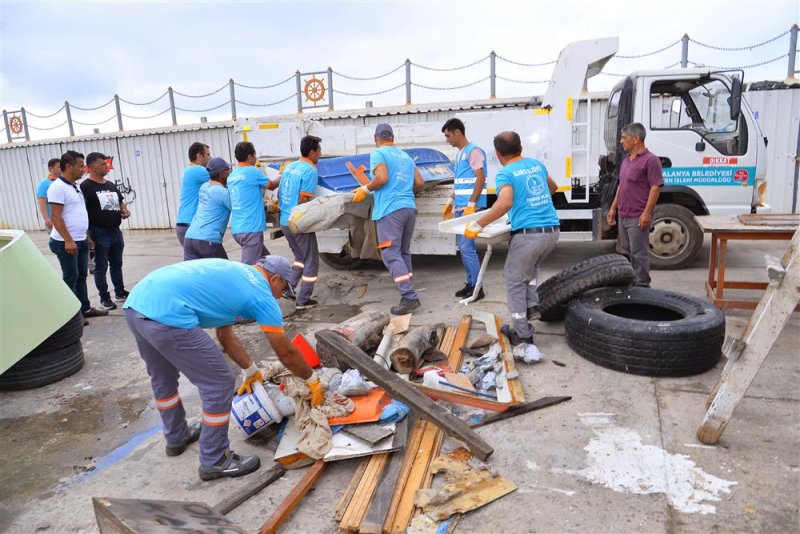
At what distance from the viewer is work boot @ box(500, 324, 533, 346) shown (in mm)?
4305

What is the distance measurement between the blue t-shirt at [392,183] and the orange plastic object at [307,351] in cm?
188

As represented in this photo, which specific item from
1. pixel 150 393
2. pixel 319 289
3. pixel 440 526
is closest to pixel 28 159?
pixel 319 289

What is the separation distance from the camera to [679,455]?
9.18 feet

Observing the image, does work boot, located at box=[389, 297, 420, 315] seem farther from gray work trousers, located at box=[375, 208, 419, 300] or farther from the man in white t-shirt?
the man in white t-shirt

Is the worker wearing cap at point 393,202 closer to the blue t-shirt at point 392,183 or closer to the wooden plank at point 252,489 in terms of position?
the blue t-shirt at point 392,183

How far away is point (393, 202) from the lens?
208 inches

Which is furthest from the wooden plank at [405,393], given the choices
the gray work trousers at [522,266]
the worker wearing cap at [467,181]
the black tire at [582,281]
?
the worker wearing cap at [467,181]

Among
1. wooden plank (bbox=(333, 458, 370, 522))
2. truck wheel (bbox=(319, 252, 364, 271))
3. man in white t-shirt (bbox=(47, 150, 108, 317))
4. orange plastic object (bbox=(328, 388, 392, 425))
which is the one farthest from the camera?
truck wheel (bbox=(319, 252, 364, 271))

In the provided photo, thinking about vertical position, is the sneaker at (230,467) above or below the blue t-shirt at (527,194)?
below

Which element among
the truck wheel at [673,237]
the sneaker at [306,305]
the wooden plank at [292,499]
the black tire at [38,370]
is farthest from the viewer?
the truck wheel at [673,237]

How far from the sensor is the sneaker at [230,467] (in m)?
2.86

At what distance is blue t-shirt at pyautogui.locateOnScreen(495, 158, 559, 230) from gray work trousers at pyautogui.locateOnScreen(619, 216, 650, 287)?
55.1 inches

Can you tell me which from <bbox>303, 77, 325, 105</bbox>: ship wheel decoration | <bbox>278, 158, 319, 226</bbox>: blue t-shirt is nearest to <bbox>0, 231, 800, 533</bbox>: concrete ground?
<bbox>278, 158, 319, 226</bbox>: blue t-shirt

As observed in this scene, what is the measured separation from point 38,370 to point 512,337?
384 cm
